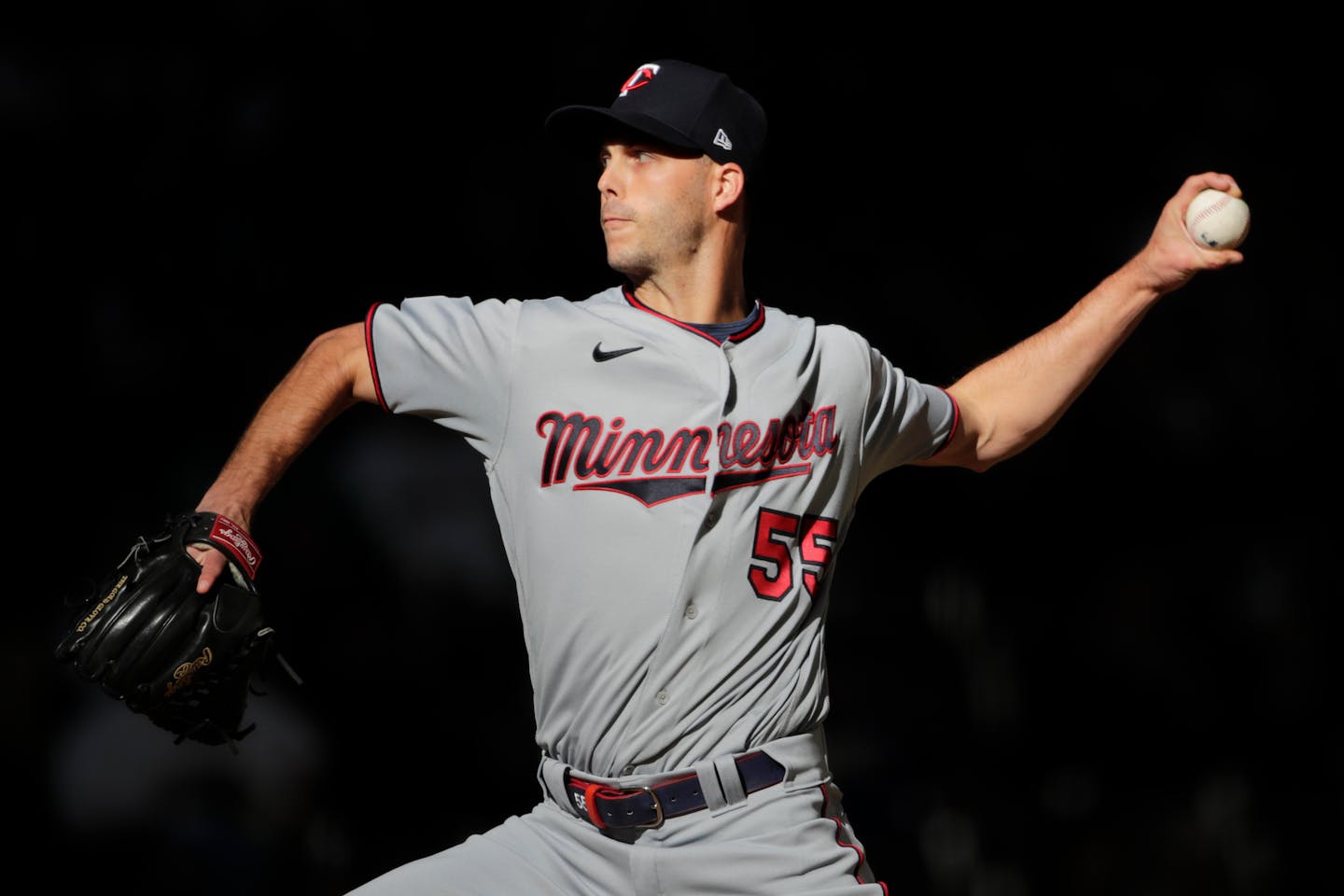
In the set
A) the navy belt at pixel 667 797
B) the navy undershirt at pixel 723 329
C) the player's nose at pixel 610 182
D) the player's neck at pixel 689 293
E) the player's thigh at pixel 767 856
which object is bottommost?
the player's thigh at pixel 767 856

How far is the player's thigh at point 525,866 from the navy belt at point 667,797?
0.14 feet

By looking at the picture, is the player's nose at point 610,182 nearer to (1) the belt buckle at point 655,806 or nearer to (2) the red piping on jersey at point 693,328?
(2) the red piping on jersey at point 693,328

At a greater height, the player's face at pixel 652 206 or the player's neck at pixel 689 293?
the player's face at pixel 652 206

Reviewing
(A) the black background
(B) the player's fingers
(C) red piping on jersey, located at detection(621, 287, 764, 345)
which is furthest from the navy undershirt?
(A) the black background

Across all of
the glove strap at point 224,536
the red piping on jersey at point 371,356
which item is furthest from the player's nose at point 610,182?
the glove strap at point 224,536

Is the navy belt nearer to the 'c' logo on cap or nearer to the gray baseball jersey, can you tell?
the gray baseball jersey

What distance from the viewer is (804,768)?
2121mm

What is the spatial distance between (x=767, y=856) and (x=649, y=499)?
0.48 m

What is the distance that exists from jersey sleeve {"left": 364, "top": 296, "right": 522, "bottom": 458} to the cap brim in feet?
1.07

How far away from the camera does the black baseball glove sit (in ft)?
6.74

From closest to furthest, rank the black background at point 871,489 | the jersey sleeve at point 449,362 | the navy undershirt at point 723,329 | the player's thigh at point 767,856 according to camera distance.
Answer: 1. the player's thigh at point 767,856
2. the jersey sleeve at point 449,362
3. the navy undershirt at point 723,329
4. the black background at point 871,489

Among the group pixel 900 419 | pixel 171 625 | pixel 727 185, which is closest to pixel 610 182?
pixel 727 185

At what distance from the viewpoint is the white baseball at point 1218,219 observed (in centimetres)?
238

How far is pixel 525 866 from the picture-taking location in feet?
6.92
